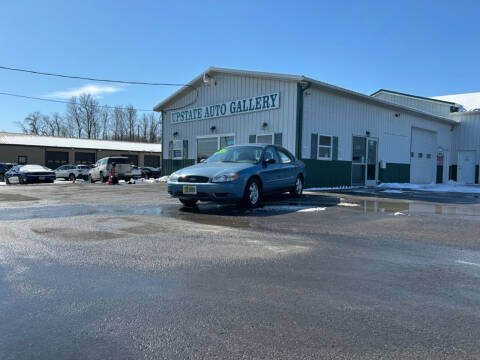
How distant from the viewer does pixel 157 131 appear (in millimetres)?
80812

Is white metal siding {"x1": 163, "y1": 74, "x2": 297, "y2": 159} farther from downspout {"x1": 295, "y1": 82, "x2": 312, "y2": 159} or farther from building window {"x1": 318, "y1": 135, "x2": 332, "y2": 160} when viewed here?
building window {"x1": 318, "y1": 135, "x2": 332, "y2": 160}

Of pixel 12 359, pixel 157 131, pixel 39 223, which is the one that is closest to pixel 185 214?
pixel 39 223

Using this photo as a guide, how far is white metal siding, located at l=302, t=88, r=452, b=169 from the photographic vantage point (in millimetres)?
14930

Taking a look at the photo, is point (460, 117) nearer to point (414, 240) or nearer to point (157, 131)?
point (414, 240)

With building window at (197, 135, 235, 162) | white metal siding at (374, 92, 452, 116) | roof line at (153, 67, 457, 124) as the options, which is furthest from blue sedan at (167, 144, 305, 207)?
white metal siding at (374, 92, 452, 116)

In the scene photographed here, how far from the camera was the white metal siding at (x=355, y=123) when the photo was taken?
14.9 m

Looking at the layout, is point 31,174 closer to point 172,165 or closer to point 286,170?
point 172,165

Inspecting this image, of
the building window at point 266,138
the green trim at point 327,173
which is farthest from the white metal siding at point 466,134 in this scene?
the building window at point 266,138

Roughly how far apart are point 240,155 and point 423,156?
637 inches

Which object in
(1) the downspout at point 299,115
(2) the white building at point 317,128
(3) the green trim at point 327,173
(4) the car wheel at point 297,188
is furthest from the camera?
(3) the green trim at point 327,173

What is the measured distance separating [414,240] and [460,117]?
21809mm

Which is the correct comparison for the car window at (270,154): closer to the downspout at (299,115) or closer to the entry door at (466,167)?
the downspout at (299,115)

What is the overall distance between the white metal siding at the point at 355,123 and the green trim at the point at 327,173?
1.28ft

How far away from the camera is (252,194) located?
8633 mm
